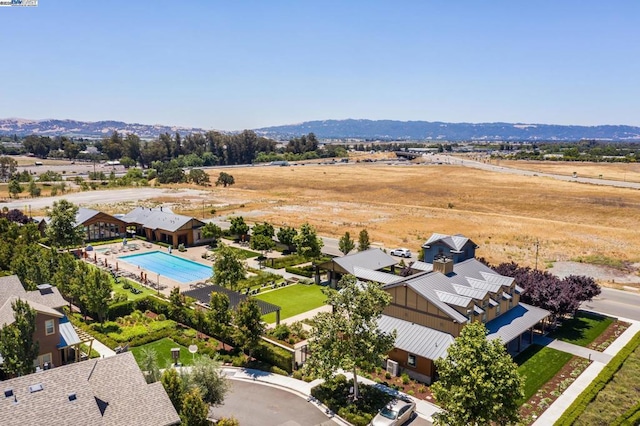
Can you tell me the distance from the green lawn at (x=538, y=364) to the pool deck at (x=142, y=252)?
33373 millimetres

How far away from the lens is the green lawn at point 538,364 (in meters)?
29.5

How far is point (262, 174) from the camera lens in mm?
180125

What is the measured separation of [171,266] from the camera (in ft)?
190

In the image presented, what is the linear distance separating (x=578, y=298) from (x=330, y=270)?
77.1 ft

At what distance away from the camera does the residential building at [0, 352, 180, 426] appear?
17.6m

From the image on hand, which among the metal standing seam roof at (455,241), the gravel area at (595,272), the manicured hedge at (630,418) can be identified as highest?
the metal standing seam roof at (455,241)

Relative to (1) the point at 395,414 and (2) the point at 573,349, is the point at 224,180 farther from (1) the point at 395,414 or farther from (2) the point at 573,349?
(1) the point at 395,414

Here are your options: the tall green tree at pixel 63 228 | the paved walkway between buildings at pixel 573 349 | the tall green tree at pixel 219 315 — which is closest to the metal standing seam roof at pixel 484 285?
the paved walkway between buildings at pixel 573 349

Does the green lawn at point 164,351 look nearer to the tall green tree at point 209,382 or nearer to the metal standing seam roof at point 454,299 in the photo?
the tall green tree at point 209,382

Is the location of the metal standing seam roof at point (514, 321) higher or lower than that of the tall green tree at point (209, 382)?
lower

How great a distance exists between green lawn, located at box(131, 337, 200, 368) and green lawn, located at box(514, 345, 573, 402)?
75.9 feet

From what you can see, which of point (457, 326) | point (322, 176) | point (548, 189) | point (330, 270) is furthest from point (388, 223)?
point (322, 176)

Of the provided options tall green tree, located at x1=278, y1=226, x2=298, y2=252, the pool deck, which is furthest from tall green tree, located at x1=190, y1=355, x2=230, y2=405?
tall green tree, located at x1=278, y1=226, x2=298, y2=252

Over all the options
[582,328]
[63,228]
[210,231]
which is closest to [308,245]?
[210,231]
